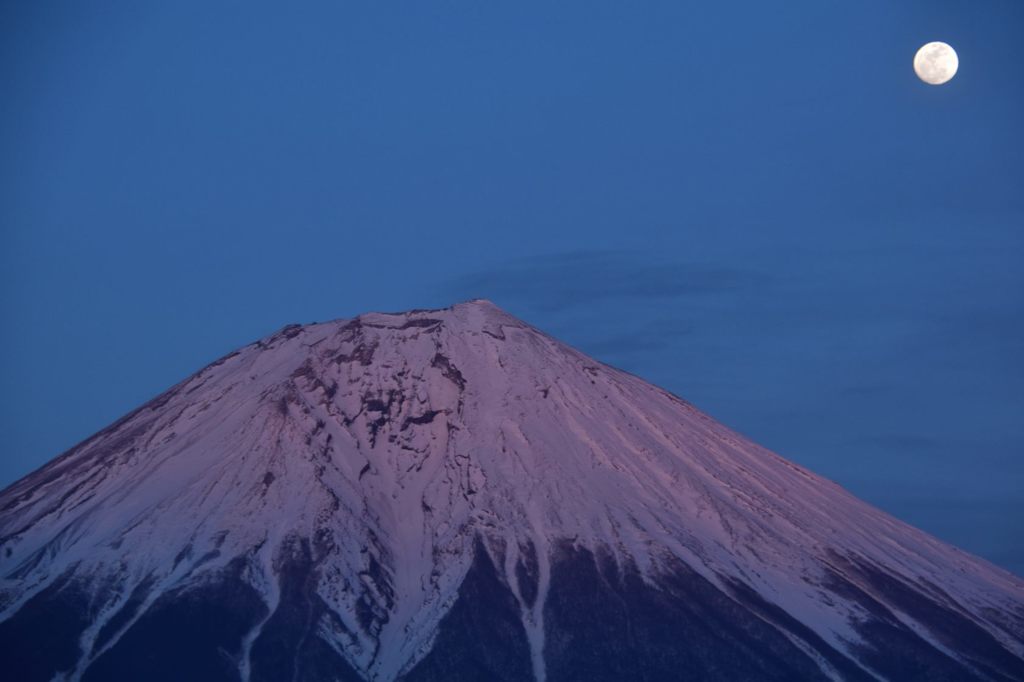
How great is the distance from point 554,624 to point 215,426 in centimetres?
3178

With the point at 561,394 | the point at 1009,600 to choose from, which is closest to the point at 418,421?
the point at 561,394

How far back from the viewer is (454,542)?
109938mm

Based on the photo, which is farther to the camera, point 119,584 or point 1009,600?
point 1009,600

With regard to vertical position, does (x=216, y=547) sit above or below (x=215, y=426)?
below

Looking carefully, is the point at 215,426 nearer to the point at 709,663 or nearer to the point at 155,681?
the point at 155,681

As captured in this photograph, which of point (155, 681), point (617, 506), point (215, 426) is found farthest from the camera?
point (215, 426)

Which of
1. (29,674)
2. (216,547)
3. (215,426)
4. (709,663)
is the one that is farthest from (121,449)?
(709,663)

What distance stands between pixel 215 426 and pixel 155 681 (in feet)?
87.7

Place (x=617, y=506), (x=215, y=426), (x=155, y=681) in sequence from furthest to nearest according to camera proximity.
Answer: (x=215, y=426)
(x=617, y=506)
(x=155, y=681)

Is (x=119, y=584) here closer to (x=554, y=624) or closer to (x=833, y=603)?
(x=554, y=624)

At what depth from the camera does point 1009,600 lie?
119 m

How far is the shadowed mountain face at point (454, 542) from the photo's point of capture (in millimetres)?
101188

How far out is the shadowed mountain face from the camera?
332ft

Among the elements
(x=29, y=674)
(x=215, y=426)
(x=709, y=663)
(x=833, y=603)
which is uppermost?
(x=215, y=426)
